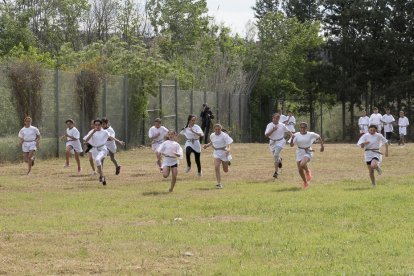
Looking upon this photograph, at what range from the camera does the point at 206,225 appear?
46.7 feet

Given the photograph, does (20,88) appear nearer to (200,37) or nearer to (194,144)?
(194,144)

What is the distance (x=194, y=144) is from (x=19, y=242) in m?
13.3

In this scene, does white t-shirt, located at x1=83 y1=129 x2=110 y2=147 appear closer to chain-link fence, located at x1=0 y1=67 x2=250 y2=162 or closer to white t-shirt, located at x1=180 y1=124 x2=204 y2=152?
white t-shirt, located at x1=180 y1=124 x2=204 y2=152

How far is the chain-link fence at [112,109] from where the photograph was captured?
96.8 feet

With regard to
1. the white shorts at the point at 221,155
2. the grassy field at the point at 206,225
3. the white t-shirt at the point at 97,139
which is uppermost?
the white t-shirt at the point at 97,139

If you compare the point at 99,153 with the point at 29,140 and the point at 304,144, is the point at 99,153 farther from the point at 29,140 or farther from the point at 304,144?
the point at 304,144

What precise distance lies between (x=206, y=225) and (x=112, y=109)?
77.6ft

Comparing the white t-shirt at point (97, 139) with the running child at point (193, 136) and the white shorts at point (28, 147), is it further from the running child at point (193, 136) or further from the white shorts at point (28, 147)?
the running child at point (193, 136)

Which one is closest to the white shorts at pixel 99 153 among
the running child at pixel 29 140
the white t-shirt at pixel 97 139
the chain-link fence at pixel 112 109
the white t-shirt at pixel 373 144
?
the white t-shirt at pixel 97 139

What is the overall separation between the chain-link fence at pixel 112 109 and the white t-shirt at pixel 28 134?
12.5 feet

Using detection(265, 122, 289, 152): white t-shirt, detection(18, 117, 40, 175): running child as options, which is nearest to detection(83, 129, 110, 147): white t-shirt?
detection(18, 117, 40, 175): running child

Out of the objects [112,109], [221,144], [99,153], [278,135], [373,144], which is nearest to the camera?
[373,144]

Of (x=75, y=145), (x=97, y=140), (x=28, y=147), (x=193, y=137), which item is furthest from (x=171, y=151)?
(x=75, y=145)

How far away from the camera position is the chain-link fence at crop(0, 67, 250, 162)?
1161 inches
